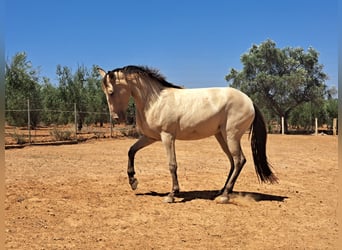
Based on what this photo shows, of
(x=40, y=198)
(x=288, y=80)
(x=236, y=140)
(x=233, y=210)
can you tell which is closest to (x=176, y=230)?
→ (x=233, y=210)

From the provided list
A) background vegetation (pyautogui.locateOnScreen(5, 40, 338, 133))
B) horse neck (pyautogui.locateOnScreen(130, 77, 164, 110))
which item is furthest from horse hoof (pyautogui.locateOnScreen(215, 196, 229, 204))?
background vegetation (pyautogui.locateOnScreen(5, 40, 338, 133))

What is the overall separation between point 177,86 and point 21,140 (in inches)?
508

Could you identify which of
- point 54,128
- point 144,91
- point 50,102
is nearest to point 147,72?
point 144,91

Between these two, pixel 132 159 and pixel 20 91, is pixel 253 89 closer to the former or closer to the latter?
pixel 20 91

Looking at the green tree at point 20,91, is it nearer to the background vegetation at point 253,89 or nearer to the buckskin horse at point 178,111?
the background vegetation at point 253,89

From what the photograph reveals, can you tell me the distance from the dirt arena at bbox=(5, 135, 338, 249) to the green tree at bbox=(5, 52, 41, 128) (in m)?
16.0

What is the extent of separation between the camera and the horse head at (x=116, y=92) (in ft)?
18.9

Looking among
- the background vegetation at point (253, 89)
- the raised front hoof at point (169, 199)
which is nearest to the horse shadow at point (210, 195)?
the raised front hoof at point (169, 199)

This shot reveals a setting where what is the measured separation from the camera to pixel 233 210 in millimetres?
5070

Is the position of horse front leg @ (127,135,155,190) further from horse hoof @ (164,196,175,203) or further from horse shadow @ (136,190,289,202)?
horse hoof @ (164,196,175,203)

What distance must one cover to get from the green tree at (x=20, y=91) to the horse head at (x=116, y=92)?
19.3 meters

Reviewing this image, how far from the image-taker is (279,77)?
97.7 ft

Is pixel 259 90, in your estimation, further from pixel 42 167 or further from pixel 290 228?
pixel 290 228

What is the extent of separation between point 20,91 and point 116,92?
22148 mm
